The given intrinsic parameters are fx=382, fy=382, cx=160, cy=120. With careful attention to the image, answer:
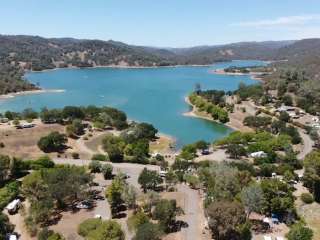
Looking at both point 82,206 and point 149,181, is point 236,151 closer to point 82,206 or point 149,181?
point 149,181

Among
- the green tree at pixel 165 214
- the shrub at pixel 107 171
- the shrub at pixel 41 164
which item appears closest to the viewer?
the green tree at pixel 165 214

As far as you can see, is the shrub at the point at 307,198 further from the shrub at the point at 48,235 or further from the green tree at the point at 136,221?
the shrub at the point at 48,235

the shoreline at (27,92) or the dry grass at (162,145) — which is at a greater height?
the dry grass at (162,145)

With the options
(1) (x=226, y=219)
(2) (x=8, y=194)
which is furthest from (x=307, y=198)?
(2) (x=8, y=194)

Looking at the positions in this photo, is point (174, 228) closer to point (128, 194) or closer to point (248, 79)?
point (128, 194)

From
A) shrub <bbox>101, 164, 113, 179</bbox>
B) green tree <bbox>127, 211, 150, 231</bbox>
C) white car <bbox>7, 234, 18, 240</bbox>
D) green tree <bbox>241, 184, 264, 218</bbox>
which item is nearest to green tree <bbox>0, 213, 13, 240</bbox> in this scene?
white car <bbox>7, 234, 18, 240</bbox>

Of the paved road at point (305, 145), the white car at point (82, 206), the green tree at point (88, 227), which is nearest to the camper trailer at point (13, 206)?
the white car at point (82, 206)

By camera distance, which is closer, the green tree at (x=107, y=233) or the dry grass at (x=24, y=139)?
the green tree at (x=107, y=233)
